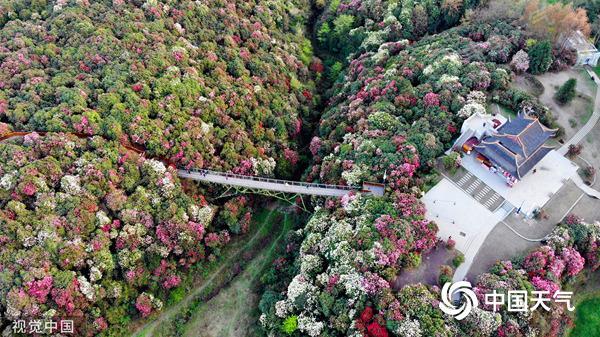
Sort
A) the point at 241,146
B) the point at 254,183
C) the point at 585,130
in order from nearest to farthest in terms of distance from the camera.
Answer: the point at 254,183 < the point at 585,130 < the point at 241,146

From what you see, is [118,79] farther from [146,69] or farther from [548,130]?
[548,130]

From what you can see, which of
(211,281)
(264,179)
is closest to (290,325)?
(211,281)

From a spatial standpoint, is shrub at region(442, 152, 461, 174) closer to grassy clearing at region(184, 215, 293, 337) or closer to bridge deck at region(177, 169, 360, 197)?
bridge deck at region(177, 169, 360, 197)

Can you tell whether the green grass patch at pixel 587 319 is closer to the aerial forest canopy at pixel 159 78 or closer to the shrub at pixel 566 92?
the shrub at pixel 566 92

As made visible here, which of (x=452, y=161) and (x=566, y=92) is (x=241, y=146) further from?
(x=566, y=92)

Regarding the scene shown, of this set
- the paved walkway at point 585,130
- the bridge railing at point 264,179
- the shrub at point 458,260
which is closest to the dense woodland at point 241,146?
the bridge railing at point 264,179
